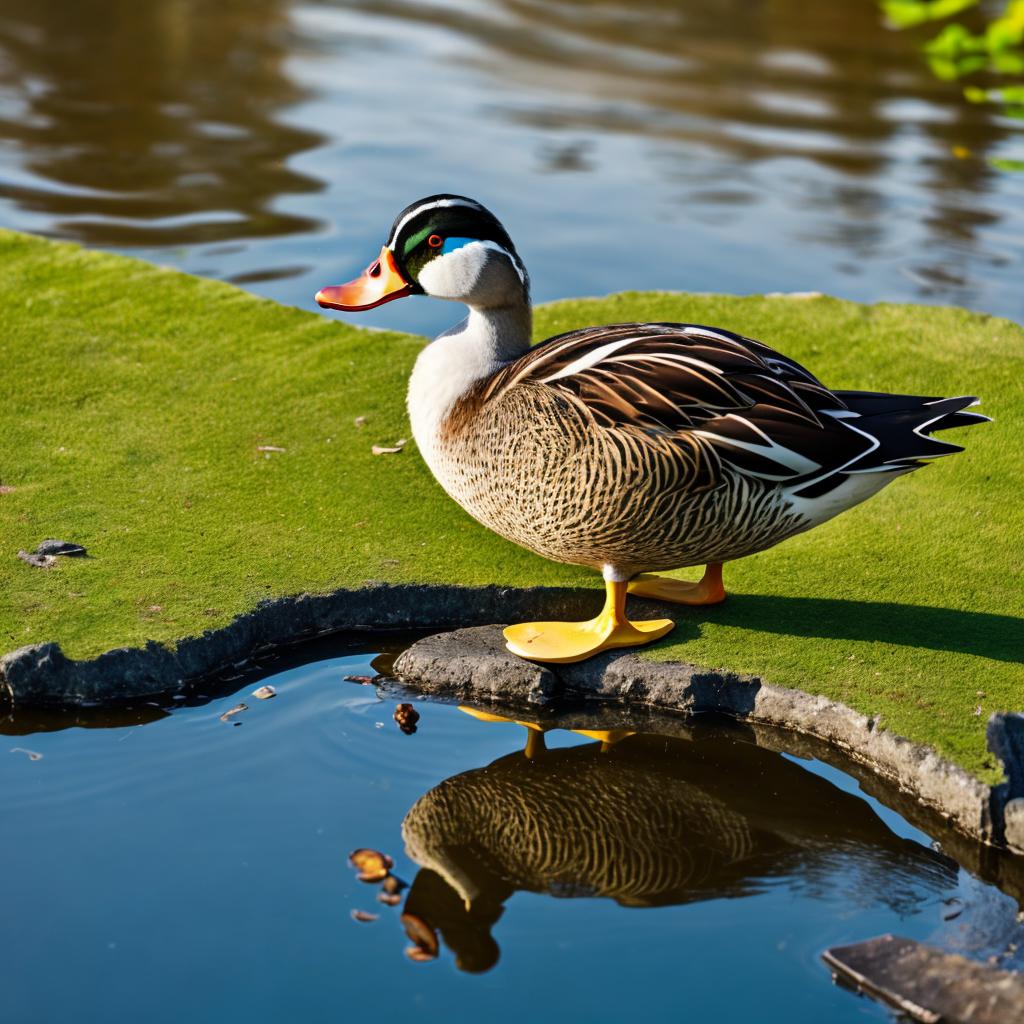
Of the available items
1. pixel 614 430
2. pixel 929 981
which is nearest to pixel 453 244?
pixel 614 430

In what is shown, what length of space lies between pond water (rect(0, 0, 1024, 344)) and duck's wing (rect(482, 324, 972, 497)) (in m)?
3.10

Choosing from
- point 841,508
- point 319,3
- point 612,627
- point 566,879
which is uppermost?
point 319,3

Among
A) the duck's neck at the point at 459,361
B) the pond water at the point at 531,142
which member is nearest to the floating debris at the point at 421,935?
the duck's neck at the point at 459,361

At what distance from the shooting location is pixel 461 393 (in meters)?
4.30

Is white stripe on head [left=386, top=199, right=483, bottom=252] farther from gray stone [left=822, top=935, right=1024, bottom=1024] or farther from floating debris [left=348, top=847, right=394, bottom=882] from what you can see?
gray stone [left=822, top=935, right=1024, bottom=1024]

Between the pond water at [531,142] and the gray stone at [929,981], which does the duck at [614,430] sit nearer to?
the gray stone at [929,981]

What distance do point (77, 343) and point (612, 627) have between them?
302 cm

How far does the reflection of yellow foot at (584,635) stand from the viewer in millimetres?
4203

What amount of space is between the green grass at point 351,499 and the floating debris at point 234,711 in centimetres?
A: 30

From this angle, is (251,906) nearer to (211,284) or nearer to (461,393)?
(461,393)

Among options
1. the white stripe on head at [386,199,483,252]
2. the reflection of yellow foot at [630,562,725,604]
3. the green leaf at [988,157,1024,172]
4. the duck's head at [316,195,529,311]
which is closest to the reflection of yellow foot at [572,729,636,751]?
the reflection of yellow foot at [630,562,725,604]

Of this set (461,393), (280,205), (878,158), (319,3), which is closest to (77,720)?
(461,393)

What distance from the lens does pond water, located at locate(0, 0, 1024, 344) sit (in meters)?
8.40

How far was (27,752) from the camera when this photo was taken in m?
3.90
